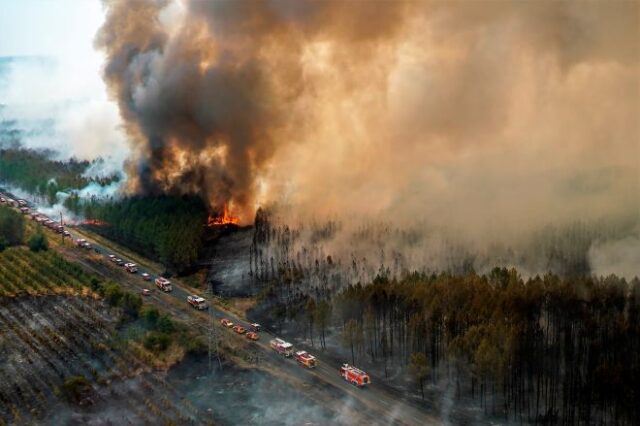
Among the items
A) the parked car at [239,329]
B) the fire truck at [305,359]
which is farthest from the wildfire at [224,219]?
the fire truck at [305,359]

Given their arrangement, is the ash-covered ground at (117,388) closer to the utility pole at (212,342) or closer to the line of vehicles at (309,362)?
the utility pole at (212,342)

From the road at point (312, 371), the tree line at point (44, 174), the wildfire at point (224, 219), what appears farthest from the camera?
the tree line at point (44, 174)

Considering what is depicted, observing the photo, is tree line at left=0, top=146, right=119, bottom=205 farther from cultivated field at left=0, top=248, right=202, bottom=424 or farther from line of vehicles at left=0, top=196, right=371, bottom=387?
cultivated field at left=0, top=248, right=202, bottom=424

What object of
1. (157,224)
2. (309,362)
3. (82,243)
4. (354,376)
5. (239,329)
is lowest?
(354,376)

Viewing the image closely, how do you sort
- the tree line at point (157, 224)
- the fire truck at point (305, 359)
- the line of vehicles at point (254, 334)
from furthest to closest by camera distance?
the tree line at point (157, 224) → the fire truck at point (305, 359) → the line of vehicles at point (254, 334)

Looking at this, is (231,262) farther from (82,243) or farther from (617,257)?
(617,257)

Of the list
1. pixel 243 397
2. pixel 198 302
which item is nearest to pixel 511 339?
pixel 243 397
